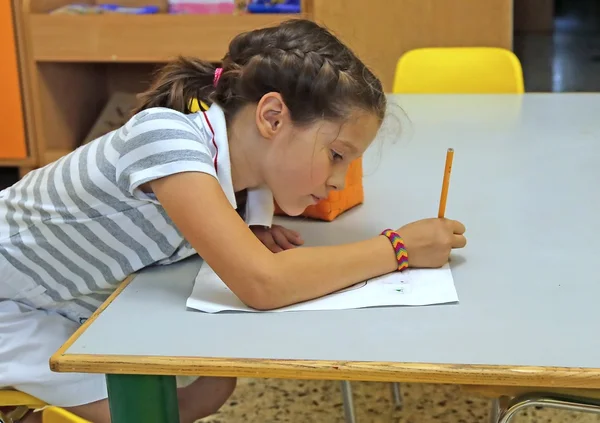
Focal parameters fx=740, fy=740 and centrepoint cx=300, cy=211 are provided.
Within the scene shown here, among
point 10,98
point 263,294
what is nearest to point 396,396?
point 263,294

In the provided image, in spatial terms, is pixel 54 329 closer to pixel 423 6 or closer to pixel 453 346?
pixel 453 346

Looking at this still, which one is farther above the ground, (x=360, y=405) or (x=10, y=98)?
(x=10, y=98)

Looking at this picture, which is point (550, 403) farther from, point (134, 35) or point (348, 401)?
point (134, 35)

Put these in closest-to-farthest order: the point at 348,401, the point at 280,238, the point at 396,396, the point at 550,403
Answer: the point at 550,403 < the point at 280,238 < the point at 348,401 < the point at 396,396

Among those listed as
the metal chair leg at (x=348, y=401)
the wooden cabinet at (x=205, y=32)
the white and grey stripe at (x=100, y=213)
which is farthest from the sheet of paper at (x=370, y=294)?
the wooden cabinet at (x=205, y=32)

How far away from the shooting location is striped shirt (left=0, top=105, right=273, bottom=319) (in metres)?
0.81

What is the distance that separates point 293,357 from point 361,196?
49 centimetres

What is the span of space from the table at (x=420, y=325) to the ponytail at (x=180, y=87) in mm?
210

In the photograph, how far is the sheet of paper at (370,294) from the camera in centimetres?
74

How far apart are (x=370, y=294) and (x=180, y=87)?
38 cm

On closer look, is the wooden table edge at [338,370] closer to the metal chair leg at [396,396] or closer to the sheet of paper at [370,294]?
the sheet of paper at [370,294]

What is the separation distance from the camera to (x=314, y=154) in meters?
0.86

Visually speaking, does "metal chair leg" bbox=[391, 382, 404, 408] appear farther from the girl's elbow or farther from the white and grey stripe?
the girl's elbow

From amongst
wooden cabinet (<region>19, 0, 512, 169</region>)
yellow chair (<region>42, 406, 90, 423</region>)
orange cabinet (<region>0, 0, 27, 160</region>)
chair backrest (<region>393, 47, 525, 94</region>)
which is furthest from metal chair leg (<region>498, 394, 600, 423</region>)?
orange cabinet (<region>0, 0, 27, 160</region>)
